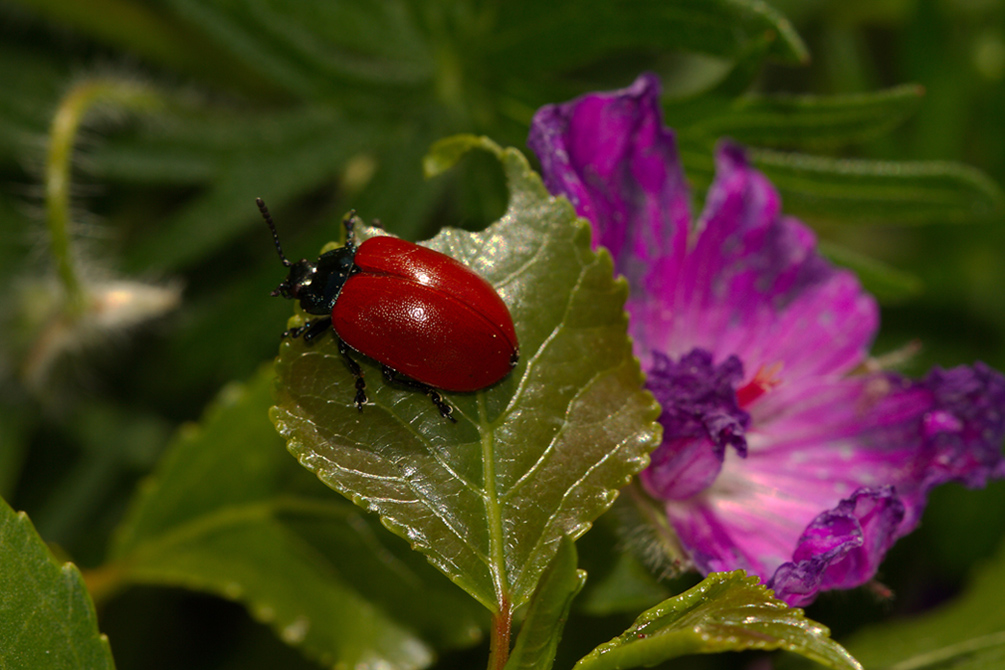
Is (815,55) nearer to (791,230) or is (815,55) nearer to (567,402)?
(791,230)

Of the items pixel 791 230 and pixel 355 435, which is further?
pixel 791 230

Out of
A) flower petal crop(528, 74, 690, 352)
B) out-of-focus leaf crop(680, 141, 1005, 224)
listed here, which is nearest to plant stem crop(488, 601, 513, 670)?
flower petal crop(528, 74, 690, 352)

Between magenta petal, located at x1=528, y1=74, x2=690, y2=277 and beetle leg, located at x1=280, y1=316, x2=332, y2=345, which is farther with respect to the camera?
magenta petal, located at x1=528, y1=74, x2=690, y2=277

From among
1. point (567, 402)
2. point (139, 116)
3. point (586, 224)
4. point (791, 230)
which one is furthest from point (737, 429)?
point (139, 116)

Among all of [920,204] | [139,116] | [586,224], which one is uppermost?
[139,116]

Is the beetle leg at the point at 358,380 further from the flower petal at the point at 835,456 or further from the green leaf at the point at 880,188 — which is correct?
the green leaf at the point at 880,188

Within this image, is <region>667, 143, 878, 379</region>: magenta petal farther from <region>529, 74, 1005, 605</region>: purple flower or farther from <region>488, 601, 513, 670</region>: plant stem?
<region>488, 601, 513, 670</region>: plant stem

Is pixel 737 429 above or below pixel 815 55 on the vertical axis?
below
